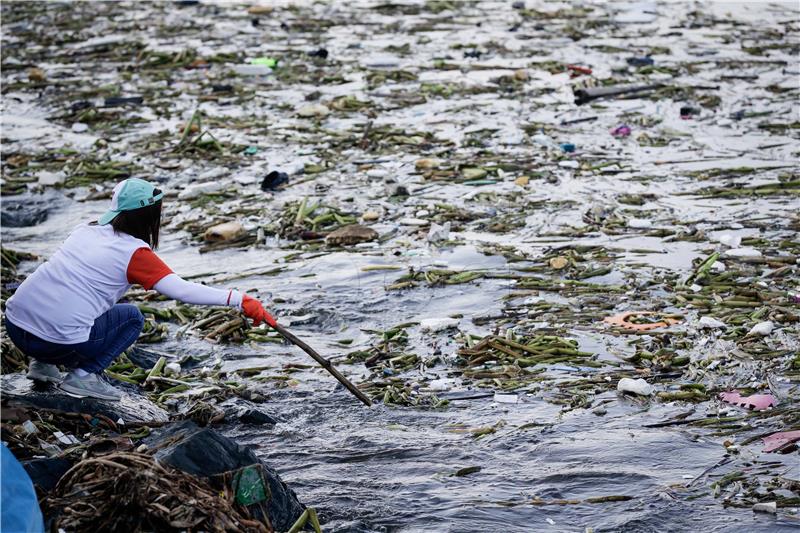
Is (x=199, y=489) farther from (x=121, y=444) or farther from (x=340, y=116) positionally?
(x=340, y=116)

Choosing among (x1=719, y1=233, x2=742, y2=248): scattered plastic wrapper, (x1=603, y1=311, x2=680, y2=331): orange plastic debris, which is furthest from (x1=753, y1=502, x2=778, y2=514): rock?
(x1=719, y1=233, x2=742, y2=248): scattered plastic wrapper

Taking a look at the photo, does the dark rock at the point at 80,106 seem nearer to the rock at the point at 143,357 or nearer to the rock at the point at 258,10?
the rock at the point at 258,10

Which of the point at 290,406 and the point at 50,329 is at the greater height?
the point at 50,329

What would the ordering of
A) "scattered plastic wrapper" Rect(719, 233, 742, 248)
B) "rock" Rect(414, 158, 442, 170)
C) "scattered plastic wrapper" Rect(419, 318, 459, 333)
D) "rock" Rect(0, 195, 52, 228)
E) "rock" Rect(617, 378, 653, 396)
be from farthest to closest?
1. "rock" Rect(414, 158, 442, 170)
2. "rock" Rect(0, 195, 52, 228)
3. "scattered plastic wrapper" Rect(719, 233, 742, 248)
4. "scattered plastic wrapper" Rect(419, 318, 459, 333)
5. "rock" Rect(617, 378, 653, 396)

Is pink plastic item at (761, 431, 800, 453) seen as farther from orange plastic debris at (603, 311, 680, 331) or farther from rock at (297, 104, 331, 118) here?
rock at (297, 104, 331, 118)

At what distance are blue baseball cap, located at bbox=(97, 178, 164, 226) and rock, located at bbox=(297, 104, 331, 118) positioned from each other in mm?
7156

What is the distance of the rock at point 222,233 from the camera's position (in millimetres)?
8422

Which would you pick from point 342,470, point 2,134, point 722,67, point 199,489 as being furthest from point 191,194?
point 722,67

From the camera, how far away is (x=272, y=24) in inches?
665

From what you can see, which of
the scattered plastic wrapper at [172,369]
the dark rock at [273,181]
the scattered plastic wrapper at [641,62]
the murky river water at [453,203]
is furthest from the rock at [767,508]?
the scattered plastic wrapper at [641,62]

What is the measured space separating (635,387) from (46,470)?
10.3 ft

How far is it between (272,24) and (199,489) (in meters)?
14.1

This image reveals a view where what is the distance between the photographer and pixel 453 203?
8.90m

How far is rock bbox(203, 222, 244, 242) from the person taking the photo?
8.42 m
